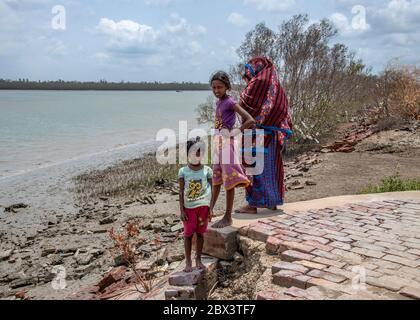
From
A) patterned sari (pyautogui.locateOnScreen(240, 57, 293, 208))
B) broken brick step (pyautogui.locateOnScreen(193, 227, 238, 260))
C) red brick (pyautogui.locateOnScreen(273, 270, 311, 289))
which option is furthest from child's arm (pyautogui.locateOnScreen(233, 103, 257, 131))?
red brick (pyautogui.locateOnScreen(273, 270, 311, 289))

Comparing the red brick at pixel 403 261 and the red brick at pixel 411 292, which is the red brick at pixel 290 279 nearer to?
the red brick at pixel 411 292

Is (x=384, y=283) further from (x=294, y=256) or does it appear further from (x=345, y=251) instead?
(x=294, y=256)

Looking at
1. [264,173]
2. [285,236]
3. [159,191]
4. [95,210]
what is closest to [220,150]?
[264,173]

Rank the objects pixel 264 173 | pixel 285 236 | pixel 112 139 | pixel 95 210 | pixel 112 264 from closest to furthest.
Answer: pixel 285 236
pixel 264 173
pixel 112 264
pixel 95 210
pixel 112 139

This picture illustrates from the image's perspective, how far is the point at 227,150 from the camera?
15.1 feet

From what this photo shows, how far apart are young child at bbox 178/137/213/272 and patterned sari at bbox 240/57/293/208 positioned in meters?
1.20

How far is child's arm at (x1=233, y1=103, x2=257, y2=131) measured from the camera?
4469 millimetres

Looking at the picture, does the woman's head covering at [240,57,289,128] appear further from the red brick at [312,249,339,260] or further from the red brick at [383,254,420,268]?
the red brick at [383,254,420,268]

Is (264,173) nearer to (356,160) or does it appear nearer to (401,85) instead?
(356,160)

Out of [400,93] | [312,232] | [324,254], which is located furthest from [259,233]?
[400,93]

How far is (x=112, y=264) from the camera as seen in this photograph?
6203 mm

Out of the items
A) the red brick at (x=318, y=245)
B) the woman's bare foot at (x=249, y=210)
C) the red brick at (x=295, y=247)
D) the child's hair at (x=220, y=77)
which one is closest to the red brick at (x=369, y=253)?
the red brick at (x=318, y=245)
